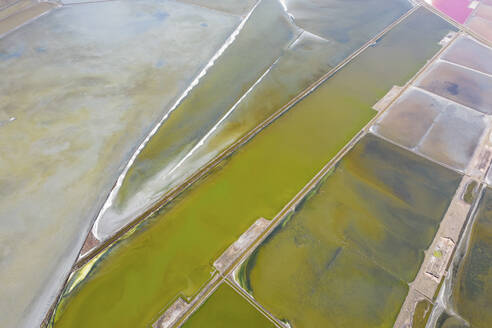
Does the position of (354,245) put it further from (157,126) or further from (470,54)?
(470,54)

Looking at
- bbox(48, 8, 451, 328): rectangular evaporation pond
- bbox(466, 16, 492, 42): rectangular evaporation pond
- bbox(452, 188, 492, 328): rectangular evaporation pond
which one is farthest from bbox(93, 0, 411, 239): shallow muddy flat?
bbox(452, 188, 492, 328): rectangular evaporation pond

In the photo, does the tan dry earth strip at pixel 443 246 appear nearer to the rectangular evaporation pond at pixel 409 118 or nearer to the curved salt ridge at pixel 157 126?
the rectangular evaporation pond at pixel 409 118

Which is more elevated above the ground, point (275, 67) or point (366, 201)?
point (275, 67)

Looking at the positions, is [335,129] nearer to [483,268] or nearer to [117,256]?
[483,268]

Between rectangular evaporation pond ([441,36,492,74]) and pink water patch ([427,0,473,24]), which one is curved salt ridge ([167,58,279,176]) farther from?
pink water patch ([427,0,473,24])

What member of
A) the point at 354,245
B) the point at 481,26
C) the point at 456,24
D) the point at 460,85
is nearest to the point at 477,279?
the point at 354,245

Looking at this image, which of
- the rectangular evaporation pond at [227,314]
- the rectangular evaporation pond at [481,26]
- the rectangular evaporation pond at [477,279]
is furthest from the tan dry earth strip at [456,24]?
the rectangular evaporation pond at [227,314]

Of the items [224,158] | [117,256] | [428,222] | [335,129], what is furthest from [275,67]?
[117,256]
